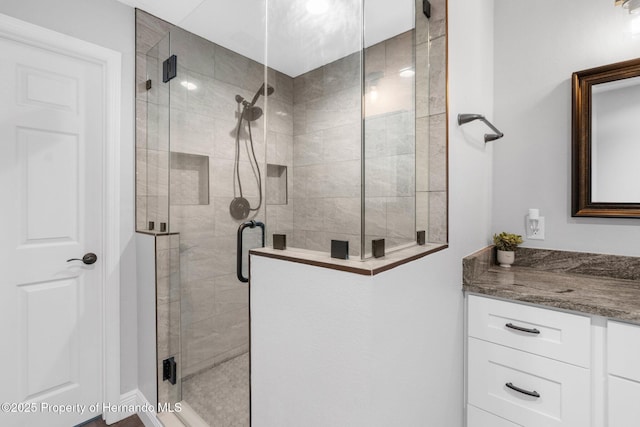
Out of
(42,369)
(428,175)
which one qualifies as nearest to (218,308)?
(42,369)

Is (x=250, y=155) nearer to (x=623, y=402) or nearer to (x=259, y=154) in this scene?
(x=259, y=154)

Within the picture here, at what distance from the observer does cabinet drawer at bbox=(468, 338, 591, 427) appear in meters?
1.09

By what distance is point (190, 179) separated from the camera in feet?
5.40

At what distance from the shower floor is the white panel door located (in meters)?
0.64

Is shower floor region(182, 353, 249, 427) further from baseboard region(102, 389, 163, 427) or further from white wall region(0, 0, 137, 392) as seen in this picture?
white wall region(0, 0, 137, 392)

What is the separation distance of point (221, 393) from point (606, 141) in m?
2.44

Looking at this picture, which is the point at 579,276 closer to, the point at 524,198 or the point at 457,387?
the point at 524,198

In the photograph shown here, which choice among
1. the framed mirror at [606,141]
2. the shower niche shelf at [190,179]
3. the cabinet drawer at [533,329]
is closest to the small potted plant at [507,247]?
the framed mirror at [606,141]

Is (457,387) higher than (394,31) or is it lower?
lower

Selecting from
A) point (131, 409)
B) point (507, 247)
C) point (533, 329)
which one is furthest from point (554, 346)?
point (131, 409)

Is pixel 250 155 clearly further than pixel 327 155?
Yes

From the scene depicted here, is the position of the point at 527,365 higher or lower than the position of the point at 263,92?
lower

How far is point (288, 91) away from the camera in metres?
1.07

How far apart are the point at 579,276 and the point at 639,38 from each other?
116 cm
